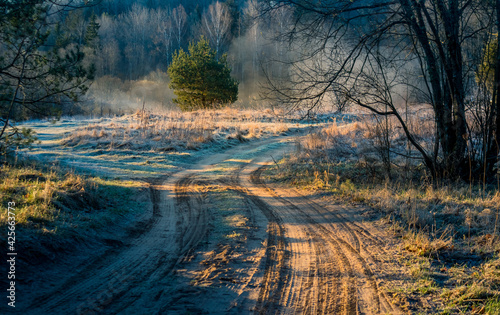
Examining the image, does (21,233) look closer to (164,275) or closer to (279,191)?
(164,275)

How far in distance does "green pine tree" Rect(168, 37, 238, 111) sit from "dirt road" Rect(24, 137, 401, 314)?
974 inches

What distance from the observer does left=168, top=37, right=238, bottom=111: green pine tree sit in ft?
98.5

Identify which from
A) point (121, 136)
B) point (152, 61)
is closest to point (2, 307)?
point (121, 136)

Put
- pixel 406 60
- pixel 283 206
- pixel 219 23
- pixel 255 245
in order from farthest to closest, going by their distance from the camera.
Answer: pixel 219 23
pixel 406 60
pixel 283 206
pixel 255 245

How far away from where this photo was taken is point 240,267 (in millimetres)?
3994

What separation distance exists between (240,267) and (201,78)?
27701 millimetres

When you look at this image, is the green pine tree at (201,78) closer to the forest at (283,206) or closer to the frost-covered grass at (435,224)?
the forest at (283,206)

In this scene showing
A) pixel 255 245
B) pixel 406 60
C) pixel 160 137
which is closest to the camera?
pixel 255 245

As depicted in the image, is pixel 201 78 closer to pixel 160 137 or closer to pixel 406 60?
pixel 160 137

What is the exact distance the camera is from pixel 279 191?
26.9 ft

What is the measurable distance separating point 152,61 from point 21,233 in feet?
224

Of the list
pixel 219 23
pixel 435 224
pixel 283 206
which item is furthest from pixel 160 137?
pixel 219 23

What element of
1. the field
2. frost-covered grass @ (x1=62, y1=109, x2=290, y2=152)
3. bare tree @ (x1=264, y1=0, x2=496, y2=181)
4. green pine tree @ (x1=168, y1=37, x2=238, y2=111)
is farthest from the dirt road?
green pine tree @ (x1=168, y1=37, x2=238, y2=111)

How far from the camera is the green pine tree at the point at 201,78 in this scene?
30031 millimetres
